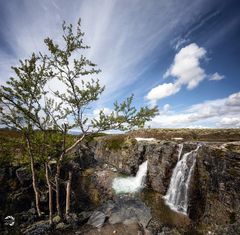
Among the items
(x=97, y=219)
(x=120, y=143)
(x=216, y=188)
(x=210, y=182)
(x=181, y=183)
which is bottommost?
(x=97, y=219)

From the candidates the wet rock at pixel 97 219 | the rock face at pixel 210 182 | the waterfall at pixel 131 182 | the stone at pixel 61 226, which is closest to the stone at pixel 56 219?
the stone at pixel 61 226

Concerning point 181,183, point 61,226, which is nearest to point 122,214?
point 61,226

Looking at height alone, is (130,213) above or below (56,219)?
below

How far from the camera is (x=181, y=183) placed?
2306 centimetres

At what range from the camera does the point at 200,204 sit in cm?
1917

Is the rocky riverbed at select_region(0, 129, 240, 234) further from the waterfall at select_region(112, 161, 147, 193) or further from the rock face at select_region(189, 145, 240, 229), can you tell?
the waterfall at select_region(112, 161, 147, 193)

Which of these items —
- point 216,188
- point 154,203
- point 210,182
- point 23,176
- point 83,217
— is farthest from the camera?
point 23,176

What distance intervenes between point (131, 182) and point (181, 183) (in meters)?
11.1

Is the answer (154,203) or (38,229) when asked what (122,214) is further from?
(38,229)

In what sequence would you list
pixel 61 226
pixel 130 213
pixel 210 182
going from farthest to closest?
pixel 130 213 → pixel 210 182 → pixel 61 226

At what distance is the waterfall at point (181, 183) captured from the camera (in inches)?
842

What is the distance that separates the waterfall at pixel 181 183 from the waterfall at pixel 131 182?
5.84m

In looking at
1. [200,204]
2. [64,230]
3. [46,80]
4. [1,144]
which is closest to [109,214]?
[64,230]

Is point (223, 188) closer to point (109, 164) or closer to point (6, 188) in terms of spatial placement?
point (6, 188)
